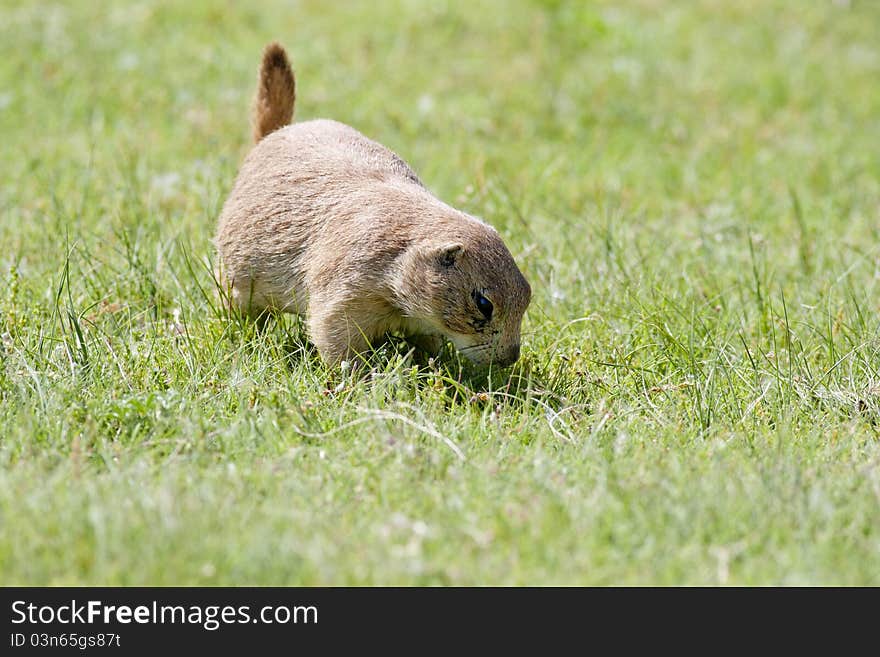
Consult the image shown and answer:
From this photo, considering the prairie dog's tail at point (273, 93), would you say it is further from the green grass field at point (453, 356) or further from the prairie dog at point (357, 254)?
the green grass field at point (453, 356)

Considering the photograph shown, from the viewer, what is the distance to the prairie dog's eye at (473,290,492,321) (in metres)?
3.95

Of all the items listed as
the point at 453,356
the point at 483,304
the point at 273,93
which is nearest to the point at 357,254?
the point at 483,304

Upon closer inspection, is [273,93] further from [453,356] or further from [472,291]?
[472,291]

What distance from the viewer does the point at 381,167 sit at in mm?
4539

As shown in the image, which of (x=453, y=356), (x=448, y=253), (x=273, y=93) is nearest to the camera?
(x=448, y=253)

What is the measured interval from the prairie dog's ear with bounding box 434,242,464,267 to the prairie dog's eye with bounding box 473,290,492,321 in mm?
145

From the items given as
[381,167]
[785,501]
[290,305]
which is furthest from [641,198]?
[785,501]

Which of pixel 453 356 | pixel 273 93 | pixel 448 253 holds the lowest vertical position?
pixel 453 356

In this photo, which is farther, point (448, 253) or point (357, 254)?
point (357, 254)

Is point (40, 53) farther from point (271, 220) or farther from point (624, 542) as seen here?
point (624, 542)

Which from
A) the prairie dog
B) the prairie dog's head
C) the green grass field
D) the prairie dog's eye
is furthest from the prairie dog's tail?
the prairie dog's eye

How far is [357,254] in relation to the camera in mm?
4059

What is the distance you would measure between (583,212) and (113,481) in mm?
3700

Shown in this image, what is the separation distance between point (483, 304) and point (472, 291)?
64mm
